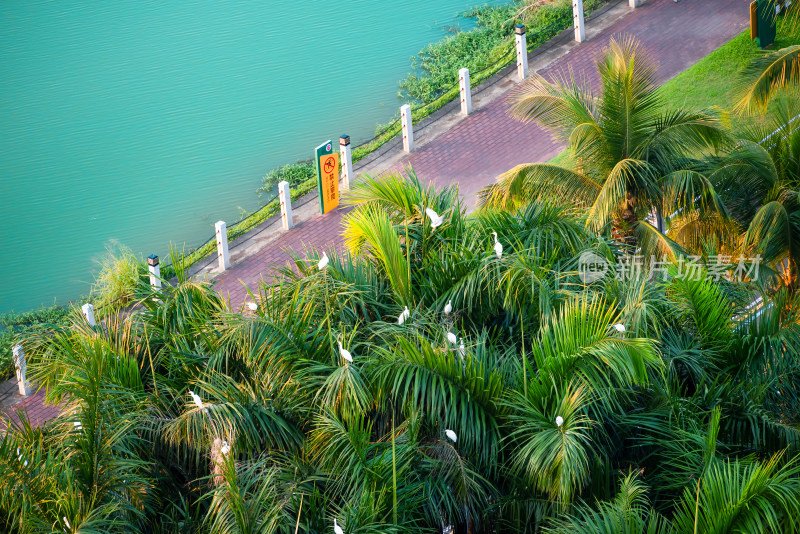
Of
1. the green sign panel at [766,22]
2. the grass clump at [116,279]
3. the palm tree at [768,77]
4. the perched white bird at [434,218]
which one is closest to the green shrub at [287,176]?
the grass clump at [116,279]

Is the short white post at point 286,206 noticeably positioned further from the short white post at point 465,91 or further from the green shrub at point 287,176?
the short white post at point 465,91

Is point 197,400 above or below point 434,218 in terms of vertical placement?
below

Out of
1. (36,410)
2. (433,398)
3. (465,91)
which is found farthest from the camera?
(465,91)

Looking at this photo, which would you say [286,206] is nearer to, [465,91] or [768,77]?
[465,91]

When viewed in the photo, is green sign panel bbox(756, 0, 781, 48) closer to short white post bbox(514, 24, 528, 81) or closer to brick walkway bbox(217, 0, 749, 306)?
brick walkway bbox(217, 0, 749, 306)

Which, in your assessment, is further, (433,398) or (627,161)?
(627,161)

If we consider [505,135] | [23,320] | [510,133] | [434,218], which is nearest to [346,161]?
[505,135]

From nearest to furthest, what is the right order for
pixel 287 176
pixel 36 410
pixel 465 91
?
1. pixel 36 410
2. pixel 465 91
3. pixel 287 176

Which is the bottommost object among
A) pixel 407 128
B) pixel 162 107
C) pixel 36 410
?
pixel 36 410
